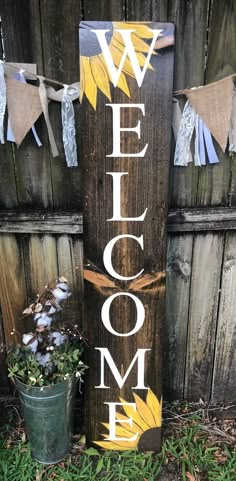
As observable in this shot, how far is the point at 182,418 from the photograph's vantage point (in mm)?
2711

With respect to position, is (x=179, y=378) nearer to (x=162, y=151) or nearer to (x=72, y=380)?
(x=72, y=380)

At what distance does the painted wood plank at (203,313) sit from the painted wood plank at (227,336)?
0.10 ft

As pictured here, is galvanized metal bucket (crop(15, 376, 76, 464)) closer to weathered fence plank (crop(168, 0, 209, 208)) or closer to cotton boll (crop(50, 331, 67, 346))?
cotton boll (crop(50, 331, 67, 346))

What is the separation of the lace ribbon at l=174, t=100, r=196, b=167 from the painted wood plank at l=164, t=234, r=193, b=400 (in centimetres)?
40

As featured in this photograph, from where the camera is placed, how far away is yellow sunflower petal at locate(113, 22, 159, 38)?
1865 mm

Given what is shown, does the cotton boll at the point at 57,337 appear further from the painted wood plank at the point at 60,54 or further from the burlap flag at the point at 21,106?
the burlap flag at the point at 21,106

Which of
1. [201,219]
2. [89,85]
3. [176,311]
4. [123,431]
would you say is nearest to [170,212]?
[201,219]

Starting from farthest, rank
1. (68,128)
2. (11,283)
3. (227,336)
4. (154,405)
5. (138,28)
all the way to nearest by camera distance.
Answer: (227,336), (11,283), (154,405), (68,128), (138,28)

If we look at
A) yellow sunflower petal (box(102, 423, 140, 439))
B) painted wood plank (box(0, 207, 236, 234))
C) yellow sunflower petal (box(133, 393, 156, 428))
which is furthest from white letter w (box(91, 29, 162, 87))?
yellow sunflower petal (box(102, 423, 140, 439))

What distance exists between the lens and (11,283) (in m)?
2.52

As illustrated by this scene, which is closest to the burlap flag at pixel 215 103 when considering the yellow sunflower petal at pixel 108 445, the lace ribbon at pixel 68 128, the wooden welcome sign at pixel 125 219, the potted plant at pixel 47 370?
the wooden welcome sign at pixel 125 219

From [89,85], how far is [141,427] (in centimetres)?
171

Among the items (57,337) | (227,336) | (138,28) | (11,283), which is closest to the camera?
(138,28)

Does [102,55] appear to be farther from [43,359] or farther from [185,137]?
[43,359]
